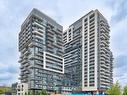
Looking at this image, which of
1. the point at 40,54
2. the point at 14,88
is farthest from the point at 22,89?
the point at 40,54

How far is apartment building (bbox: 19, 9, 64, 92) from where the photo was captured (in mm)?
145125

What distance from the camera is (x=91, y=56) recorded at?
581ft

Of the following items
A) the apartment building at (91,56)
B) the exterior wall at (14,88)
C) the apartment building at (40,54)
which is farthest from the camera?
the apartment building at (91,56)

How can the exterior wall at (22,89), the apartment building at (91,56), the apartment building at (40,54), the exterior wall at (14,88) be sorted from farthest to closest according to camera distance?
the apartment building at (91,56) < the exterior wall at (14,88) < the apartment building at (40,54) < the exterior wall at (22,89)

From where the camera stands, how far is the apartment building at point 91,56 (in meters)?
173

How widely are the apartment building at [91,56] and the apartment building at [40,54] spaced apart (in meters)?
17.2

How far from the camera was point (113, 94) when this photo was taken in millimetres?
76250

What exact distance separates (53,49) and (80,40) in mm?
36382

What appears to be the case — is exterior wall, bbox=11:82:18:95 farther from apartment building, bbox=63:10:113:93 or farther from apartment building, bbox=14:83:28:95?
apartment building, bbox=63:10:113:93

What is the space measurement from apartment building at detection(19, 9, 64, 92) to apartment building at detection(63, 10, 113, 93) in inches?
679

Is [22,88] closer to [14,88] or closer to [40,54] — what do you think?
[14,88]

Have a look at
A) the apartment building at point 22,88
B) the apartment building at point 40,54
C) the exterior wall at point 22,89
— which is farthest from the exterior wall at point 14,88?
the exterior wall at point 22,89

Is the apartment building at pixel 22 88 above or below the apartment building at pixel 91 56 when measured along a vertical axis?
below

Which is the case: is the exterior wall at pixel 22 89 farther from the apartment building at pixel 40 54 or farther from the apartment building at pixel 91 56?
the apartment building at pixel 91 56
